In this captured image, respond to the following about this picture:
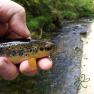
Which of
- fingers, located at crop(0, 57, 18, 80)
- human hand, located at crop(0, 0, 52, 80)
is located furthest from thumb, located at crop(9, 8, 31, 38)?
fingers, located at crop(0, 57, 18, 80)

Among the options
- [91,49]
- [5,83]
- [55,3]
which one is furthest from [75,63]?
[55,3]

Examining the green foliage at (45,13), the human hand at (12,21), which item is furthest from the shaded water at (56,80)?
the human hand at (12,21)

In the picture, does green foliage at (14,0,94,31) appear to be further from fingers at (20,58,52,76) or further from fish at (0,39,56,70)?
fingers at (20,58,52,76)

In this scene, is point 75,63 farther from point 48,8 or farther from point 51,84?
point 48,8

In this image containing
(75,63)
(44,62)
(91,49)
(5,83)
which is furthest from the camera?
(91,49)

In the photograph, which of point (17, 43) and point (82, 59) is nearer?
point (17, 43)

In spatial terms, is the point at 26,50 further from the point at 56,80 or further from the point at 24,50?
the point at 56,80

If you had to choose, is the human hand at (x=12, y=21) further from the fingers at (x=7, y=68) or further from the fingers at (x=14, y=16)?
the fingers at (x=7, y=68)
